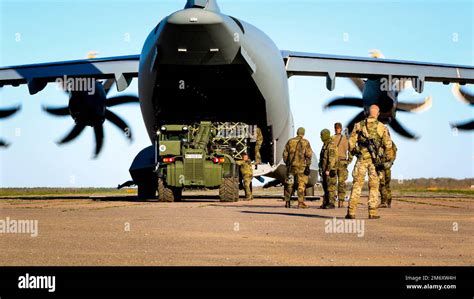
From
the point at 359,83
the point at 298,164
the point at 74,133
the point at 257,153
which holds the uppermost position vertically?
the point at 359,83

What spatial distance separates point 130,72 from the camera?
25297 millimetres

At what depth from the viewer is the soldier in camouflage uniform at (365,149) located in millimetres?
13188

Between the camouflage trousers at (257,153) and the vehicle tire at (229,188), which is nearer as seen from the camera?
the vehicle tire at (229,188)

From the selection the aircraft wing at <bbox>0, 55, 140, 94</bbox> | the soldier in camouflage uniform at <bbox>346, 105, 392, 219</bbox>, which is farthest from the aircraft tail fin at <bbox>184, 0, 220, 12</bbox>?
the soldier in camouflage uniform at <bbox>346, 105, 392, 219</bbox>

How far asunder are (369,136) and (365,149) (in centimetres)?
23

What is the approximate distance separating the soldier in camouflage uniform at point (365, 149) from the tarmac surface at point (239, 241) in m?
0.49

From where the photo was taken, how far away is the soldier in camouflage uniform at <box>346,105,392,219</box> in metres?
13.2

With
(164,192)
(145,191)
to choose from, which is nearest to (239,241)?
(164,192)

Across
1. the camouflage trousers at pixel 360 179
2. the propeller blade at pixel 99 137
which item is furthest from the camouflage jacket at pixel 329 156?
the propeller blade at pixel 99 137

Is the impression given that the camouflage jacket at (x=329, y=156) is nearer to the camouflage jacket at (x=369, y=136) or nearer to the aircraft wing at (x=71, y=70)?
the camouflage jacket at (x=369, y=136)

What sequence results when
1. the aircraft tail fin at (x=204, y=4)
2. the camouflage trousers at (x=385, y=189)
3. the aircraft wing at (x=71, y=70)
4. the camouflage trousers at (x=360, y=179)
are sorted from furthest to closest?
the aircraft wing at (x=71, y=70)
the aircraft tail fin at (x=204, y=4)
the camouflage trousers at (x=385, y=189)
the camouflage trousers at (x=360, y=179)

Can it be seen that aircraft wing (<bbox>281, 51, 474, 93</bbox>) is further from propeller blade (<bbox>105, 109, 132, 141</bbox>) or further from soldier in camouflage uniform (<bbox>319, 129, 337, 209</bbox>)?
soldier in camouflage uniform (<bbox>319, 129, 337, 209</bbox>)

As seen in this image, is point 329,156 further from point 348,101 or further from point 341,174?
point 348,101

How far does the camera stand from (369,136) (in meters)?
13.3
